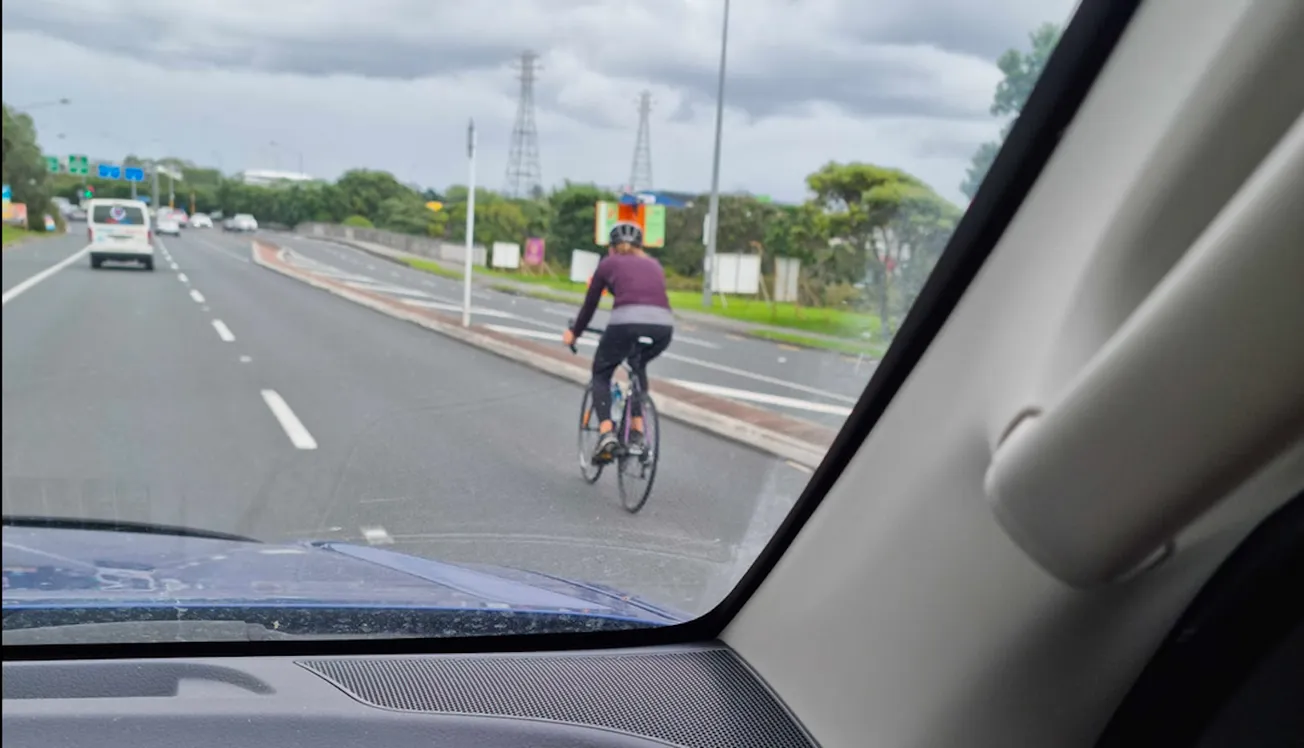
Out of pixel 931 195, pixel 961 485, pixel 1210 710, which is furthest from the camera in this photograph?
pixel 931 195

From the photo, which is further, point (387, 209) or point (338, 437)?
point (338, 437)

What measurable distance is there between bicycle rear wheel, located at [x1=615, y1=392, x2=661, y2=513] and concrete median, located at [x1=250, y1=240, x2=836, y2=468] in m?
0.56

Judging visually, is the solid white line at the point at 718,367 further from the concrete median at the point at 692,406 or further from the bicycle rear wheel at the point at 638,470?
the bicycle rear wheel at the point at 638,470

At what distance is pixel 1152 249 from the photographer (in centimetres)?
172

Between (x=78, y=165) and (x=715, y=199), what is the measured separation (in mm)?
2625

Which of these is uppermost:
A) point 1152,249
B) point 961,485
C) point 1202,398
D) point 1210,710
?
point 1152,249

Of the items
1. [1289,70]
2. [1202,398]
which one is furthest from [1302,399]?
[1289,70]

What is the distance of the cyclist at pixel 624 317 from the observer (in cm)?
575

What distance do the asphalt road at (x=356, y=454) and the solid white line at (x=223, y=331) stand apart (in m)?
0.11

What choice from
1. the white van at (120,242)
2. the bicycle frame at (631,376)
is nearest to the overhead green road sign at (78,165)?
the bicycle frame at (631,376)

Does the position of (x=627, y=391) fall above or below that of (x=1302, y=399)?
below

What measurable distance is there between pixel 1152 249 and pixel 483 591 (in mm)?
1951

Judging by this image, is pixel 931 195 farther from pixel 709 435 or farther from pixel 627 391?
pixel 709 435

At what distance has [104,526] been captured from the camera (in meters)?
3.50
